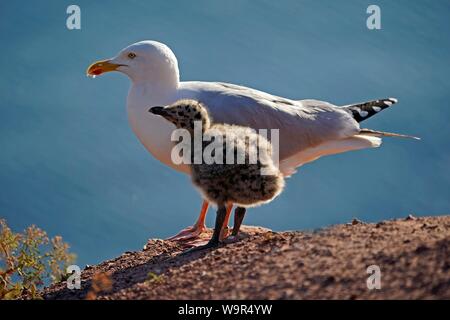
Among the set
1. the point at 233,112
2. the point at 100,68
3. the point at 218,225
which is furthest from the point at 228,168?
the point at 100,68

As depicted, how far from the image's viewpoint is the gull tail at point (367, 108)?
32.0 feet

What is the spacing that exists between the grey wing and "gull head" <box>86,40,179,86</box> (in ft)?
0.90

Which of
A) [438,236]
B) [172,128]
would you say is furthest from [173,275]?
[172,128]

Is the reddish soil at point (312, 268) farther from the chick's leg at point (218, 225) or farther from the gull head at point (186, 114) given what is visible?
the gull head at point (186, 114)

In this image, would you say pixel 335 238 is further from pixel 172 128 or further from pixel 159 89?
pixel 159 89

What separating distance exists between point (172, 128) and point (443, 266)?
4227 mm

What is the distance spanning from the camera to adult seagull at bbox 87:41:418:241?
8.89m

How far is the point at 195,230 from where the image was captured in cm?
968

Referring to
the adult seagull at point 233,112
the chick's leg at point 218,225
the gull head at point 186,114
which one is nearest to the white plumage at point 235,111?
the adult seagull at point 233,112

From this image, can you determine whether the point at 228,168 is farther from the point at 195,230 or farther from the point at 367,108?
the point at 367,108

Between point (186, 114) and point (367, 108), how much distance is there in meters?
3.29

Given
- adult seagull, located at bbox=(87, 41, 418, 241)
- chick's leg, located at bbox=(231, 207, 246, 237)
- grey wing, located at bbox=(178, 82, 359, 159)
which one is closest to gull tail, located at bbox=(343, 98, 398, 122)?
adult seagull, located at bbox=(87, 41, 418, 241)

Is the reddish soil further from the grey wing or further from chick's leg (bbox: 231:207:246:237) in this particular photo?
the grey wing

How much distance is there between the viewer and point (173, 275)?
6375 mm
